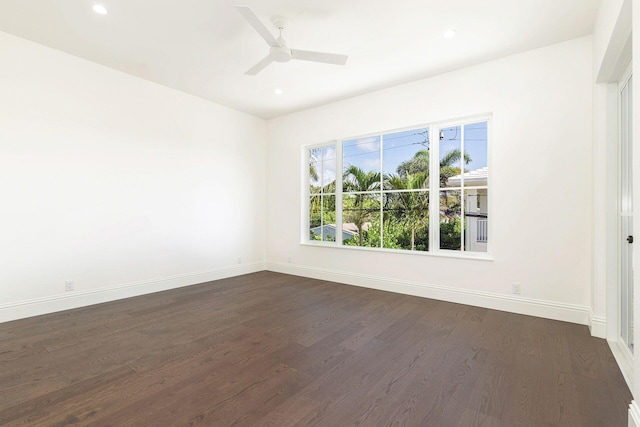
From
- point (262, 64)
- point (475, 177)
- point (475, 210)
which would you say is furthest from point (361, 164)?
point (262, 64)

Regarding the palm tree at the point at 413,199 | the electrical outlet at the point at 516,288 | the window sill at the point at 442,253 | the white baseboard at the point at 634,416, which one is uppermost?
the palm tree at the point at 413,199

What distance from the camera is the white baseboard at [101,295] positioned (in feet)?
10.9

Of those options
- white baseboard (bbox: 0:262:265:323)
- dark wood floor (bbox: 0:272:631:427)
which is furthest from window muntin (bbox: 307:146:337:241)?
dark wood floor (bbox: 0:272:631:427)

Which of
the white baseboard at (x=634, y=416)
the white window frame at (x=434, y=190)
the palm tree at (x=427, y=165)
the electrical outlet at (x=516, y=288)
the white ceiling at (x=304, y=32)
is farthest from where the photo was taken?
the palm tree at (x=427, y=165)

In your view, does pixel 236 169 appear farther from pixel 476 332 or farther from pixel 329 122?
pixel 476 332

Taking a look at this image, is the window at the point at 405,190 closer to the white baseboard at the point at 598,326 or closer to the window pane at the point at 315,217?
the window pane at the point at 315,217

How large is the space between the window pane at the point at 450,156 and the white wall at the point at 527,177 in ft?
0.79

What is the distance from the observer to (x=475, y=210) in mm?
3941

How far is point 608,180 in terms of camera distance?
8.96 ft

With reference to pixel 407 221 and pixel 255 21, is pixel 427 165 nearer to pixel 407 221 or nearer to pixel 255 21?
pixel 407 221

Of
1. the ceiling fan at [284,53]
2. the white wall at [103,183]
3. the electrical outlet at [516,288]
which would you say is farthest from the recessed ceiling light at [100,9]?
the electrical outlet at [516,288]

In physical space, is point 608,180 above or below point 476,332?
above

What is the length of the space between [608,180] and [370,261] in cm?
292

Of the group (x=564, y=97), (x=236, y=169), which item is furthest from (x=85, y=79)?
(x=564, y=97)
